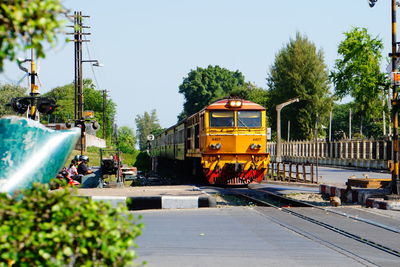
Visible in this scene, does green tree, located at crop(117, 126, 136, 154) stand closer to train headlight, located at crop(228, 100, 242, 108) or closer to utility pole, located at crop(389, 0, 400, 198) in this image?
train headlight, located at crop(228, 100, 242, 108)

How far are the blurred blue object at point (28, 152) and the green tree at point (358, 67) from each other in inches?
1967

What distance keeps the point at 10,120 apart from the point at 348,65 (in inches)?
2045

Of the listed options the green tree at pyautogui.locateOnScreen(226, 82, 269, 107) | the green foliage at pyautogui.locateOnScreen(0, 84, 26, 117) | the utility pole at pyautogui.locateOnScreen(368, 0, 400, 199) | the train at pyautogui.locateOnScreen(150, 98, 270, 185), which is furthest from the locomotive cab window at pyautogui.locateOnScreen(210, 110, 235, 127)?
the green tree at pyautogui.locateOnScreen(226, 82, 269, 107)

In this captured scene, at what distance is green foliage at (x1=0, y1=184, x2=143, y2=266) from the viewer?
13.0 ft

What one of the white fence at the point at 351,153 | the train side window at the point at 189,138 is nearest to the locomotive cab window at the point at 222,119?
the train side window at the point at 189,138

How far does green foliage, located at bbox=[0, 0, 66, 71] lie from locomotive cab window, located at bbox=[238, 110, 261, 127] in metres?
25.8

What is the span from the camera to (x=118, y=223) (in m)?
4.13

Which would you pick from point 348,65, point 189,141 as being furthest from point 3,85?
point 189,141

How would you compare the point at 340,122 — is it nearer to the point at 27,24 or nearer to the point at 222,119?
the point at 222,119

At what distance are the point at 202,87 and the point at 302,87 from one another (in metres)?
27.5

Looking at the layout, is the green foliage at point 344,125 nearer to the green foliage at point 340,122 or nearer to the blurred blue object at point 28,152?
the green foliage at point 340,122

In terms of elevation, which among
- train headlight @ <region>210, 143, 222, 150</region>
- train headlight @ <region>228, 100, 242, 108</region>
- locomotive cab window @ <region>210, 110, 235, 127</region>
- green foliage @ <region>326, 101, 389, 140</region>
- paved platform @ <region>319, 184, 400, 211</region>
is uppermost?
green foliage @ <region>326, 101, 389, 140</region>

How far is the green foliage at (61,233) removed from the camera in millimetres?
3975

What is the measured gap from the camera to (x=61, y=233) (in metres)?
3.96
